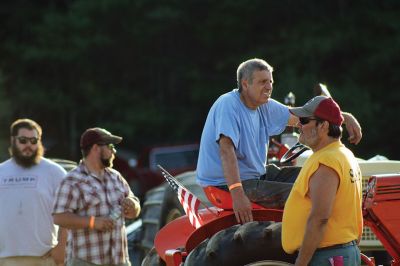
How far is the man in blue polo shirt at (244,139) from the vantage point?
7.61 metres

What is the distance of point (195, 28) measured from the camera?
38.7 metres

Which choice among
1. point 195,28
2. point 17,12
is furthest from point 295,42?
point 17,12

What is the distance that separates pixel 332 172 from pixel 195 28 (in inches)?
1276

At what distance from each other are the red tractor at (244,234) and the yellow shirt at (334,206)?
0.32 metres

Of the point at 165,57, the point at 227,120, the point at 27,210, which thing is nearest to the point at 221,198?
the point at 227,120

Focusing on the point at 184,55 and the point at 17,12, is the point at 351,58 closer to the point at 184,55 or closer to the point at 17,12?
the point at 184,55

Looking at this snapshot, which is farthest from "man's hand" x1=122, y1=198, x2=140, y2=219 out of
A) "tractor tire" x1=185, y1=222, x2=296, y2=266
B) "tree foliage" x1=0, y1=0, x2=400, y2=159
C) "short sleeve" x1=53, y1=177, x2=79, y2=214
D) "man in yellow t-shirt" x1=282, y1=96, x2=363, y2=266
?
"tree foliage" x1=0, y1=0, x2=400, y2=159

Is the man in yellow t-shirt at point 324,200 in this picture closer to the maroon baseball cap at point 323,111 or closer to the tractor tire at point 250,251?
the maroon baseball cap at point 323,111

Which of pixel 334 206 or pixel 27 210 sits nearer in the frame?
pixel 334 206

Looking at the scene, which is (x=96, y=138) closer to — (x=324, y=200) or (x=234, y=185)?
(x=234, y=185)

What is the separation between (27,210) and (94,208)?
943 mm

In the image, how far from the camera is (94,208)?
8812mm

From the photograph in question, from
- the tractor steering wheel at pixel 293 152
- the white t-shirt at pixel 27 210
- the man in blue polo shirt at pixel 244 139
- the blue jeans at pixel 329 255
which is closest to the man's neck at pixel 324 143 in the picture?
the blue jeans at pixel 329 255

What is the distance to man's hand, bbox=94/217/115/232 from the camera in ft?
28.5
